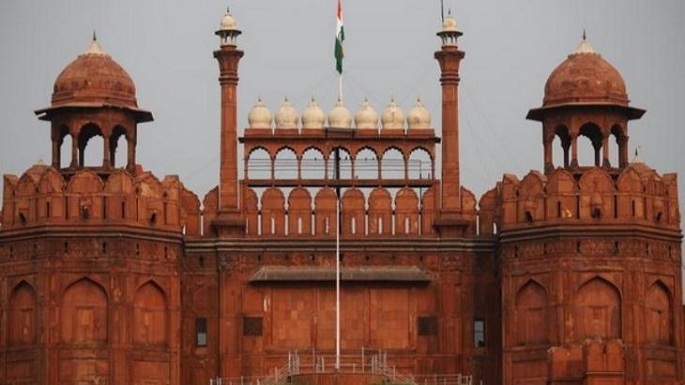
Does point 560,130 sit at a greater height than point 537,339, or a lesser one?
greater

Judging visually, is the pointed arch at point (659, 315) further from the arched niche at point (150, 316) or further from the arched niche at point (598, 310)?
the arched niche at point (150, 316)

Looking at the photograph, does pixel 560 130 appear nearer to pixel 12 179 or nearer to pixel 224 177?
pixel 224 177

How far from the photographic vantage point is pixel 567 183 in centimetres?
7294

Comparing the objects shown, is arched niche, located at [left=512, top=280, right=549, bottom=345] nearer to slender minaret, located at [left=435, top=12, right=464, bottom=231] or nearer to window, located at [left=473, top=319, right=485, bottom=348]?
window, located at [left=473, top=319, right=485, bottom=348]

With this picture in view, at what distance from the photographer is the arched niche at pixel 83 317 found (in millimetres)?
72062

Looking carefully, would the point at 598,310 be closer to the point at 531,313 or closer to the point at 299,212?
the point at 531,313

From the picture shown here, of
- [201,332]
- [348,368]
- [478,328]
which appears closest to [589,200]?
[478,328]

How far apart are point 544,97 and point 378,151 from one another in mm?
4772

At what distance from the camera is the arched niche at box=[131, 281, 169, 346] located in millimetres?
72688

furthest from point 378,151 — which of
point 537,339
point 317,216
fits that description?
point 537,339

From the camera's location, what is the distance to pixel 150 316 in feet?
240

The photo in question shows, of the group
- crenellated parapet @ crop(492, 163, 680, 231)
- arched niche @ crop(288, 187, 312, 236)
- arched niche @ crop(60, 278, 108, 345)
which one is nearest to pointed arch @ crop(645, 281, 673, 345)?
crenellated parapet @ crop(492, 163, 680, 231)

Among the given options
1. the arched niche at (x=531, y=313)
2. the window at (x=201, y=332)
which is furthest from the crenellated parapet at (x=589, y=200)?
the window at (x=201, y=332)

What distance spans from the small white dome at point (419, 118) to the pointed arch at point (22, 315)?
11486 mm
